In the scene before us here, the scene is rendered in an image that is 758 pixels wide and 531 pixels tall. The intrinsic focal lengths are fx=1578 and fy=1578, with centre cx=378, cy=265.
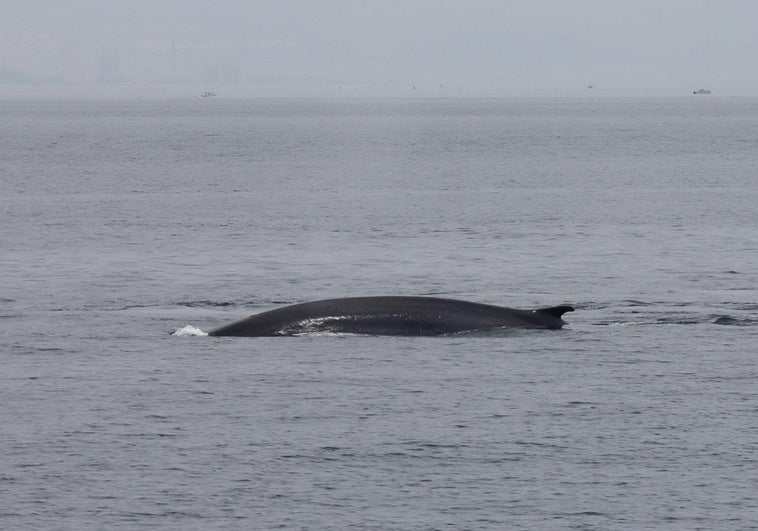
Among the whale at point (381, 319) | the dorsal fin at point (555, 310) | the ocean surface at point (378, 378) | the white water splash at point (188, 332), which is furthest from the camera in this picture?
the white water splash at point (188, 332)

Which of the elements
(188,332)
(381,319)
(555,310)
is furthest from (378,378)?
(188,332)

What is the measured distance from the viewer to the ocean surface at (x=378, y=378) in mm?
12148

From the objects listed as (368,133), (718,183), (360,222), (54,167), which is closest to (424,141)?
(368,133)

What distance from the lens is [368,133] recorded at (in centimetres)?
12031

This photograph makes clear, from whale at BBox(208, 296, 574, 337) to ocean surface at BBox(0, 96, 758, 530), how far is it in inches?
9.5

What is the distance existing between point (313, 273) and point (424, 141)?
74.3 metres

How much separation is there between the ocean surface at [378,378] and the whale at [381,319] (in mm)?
241

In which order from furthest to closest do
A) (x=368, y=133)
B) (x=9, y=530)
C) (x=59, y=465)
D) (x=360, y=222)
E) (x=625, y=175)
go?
(x=368, y=133)
(x=625, y=175)
(x=360, y=222)
(x=59, y=465)
(x=9, y=530)

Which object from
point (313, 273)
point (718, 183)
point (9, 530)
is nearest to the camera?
point (9, 530)

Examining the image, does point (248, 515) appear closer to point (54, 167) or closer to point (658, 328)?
point (658, 328)

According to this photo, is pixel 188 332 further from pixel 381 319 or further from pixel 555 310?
pixel 555 310

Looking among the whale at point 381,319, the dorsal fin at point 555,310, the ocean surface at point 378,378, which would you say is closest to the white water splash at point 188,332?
the whale at point 381,319

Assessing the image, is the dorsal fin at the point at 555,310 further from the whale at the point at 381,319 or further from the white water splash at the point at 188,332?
the white water splash at the point at 188,332

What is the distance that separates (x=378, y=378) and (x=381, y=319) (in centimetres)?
265
